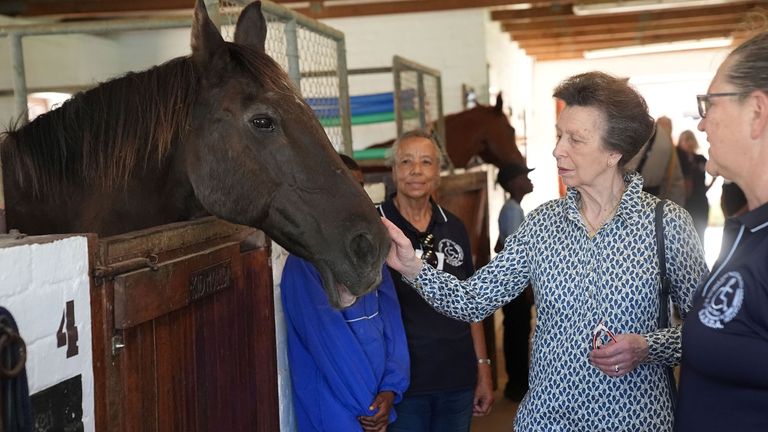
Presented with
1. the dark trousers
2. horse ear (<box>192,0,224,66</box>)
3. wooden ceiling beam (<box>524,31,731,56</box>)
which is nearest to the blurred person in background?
the dark trousers

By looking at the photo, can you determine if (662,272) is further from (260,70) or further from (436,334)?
(260,70)

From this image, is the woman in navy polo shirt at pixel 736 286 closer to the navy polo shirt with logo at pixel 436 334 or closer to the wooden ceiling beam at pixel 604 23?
the navy polo shirt with logo at pixel 436 334

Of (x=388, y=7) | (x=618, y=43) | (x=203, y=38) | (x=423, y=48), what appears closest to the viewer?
(x=203, y=38)

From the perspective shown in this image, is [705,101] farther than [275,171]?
No

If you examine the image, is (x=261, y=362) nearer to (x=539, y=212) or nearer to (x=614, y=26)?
(x=539, y=212)

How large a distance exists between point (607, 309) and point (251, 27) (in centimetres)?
129

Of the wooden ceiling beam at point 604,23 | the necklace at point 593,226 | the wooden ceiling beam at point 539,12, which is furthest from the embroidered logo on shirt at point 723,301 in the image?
the wooden ceiling beam at point 604,23

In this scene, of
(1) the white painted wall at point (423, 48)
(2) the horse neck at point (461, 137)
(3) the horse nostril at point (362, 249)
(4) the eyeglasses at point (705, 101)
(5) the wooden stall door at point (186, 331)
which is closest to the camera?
(4) the eyeglasses at point (705, 101)

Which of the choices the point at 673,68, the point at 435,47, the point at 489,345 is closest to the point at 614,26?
the point at 435,47

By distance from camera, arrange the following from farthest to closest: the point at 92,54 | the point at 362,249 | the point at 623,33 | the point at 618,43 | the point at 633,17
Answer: the point at 618,43 → the point at 623,33 → the point at 633,17 → the point at 92,54 → the point at 362,249

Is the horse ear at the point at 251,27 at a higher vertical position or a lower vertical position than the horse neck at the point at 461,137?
higher

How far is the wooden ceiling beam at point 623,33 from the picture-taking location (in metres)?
12.9

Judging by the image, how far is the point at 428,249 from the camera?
294 cm

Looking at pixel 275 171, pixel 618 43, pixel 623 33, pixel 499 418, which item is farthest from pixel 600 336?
pixel 618 43
